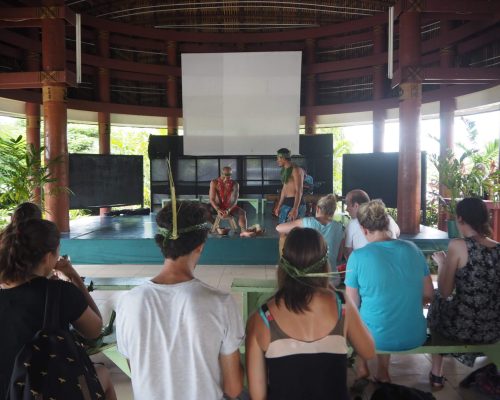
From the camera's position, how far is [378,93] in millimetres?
9750

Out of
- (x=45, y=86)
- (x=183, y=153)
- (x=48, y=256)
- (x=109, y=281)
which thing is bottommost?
(x=109, y=281)

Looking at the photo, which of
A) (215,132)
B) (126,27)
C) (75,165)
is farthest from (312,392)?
(126,27)

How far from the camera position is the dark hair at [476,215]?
2278 mm

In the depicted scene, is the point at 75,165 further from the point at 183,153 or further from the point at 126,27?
the point at 126,27

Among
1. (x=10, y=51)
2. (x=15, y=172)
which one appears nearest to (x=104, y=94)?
(x=10, y=51)

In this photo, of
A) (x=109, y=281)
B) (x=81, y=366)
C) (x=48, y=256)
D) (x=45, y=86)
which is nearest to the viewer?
(x=81, y=366)

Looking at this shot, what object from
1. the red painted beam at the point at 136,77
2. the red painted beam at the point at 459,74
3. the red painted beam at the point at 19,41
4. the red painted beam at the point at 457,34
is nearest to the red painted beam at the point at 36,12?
the red painted beam at the point at 19,41

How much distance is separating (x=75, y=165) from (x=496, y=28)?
806 cm

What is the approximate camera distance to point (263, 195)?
10484 millimetres

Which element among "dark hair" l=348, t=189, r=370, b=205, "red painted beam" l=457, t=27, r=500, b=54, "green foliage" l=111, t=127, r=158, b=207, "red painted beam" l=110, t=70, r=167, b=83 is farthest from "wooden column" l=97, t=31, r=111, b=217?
"dark hair" l=348, t=189, r=370, b=205

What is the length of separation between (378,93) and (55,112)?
651 cm

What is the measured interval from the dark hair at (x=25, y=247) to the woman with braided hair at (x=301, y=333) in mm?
788

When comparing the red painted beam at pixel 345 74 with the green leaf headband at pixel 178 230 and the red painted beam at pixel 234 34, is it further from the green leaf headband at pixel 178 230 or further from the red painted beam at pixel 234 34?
the green leaf headband at pixel 178 230

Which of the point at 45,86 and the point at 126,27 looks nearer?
the point at 45,86
